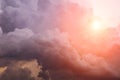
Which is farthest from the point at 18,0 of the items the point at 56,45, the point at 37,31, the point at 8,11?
the point at 56,45

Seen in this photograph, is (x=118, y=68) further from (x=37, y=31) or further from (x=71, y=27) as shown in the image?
(x=37, y=31)

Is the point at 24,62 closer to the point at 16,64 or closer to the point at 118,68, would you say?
the point at 16,64

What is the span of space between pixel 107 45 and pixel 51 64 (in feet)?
13.8

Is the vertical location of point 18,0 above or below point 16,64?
above

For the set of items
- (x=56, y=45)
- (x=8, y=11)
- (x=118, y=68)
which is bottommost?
(x=118, y=68)

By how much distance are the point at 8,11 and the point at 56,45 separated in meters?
4.19

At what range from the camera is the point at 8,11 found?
21.8 meters

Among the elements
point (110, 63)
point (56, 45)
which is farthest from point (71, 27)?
point (110, 63)

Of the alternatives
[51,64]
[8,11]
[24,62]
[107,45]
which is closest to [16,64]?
[24,62]

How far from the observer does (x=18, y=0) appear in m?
21.6

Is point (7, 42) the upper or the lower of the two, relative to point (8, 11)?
lower

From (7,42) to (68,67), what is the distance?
468 cm

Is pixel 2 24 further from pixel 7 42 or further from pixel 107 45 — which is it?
pixel 107 45

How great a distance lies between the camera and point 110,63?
21.6m
